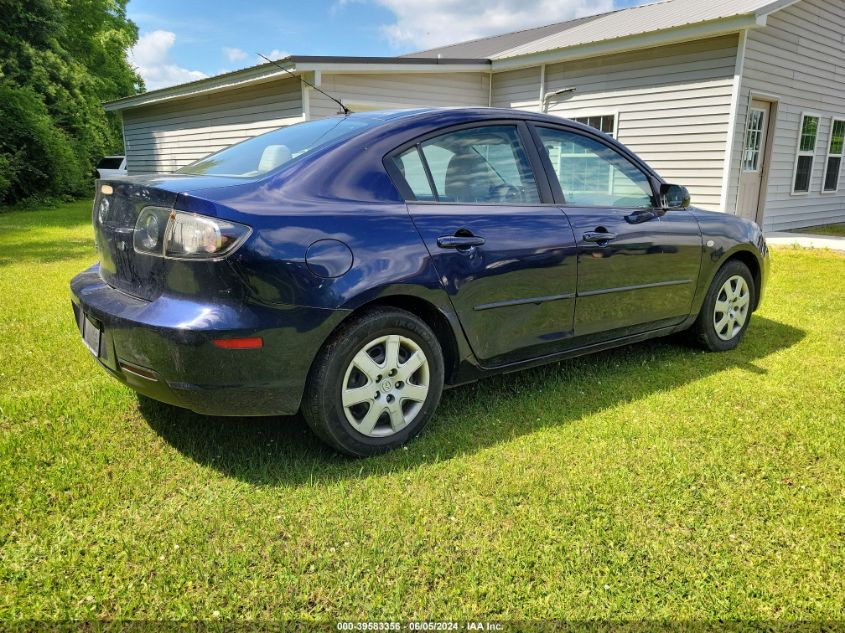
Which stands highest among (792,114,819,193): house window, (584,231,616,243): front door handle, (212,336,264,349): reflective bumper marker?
(792,114,819,193): house window

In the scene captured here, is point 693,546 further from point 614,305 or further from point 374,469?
point 614,305

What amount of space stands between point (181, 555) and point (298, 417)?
3.96 ft

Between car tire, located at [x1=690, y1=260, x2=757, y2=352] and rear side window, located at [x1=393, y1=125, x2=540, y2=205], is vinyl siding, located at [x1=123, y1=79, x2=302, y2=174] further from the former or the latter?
car tire, located at [x1=690, y1=260, x2=757, y2=352]

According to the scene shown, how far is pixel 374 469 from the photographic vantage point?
2738mm

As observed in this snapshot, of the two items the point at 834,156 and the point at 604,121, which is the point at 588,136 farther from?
the point at 834,156

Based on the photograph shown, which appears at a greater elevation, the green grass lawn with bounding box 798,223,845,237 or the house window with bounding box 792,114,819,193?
the house window with bounding box 792,114,819,193

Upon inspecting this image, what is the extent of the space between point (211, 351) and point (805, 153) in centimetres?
1306

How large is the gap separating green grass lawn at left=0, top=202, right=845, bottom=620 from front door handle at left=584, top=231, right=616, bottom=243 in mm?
907

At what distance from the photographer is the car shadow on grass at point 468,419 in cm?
277

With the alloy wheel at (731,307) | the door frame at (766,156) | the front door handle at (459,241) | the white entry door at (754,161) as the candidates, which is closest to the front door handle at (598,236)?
the front door handle at (459,241)

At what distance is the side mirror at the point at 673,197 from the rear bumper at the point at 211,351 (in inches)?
97.1

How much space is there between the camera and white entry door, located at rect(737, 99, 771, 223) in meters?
10.7

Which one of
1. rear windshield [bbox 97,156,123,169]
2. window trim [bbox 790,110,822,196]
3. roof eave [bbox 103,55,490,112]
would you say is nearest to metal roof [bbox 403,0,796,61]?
roof eave [bbox 103,55,490,112]

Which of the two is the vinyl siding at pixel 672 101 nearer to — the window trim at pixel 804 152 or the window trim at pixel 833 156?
the window trim at pixel 804 152
